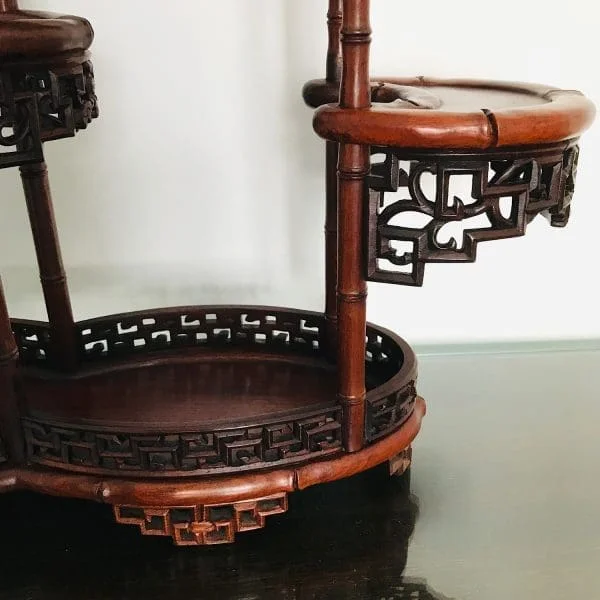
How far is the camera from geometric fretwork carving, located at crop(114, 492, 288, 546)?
31.1 inches

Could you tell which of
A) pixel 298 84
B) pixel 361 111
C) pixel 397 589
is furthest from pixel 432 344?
pixel 361 111

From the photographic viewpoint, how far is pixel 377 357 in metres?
1.03

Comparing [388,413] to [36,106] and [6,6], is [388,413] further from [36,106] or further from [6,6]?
[6,6]

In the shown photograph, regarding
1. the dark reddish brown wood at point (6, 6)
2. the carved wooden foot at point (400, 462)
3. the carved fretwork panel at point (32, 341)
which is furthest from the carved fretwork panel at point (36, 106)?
the carved wooden foot at point (400, 462)

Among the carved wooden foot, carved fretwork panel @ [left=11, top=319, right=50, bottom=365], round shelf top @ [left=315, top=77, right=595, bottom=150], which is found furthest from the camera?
carved fretwork panel @ [left=11, top=319, right=50, bottom=365]

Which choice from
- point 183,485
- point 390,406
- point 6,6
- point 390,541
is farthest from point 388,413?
point 6,6

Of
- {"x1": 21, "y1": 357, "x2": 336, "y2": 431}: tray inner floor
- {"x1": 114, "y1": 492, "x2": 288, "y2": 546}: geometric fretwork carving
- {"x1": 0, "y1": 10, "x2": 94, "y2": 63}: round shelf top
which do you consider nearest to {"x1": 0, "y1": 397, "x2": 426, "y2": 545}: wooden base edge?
{"x1": 114, "y1": 492, "x2": 288, "y2": 546}: geometric fretwork carving

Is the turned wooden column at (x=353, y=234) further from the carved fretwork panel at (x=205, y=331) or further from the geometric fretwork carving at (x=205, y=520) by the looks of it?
the carved fretwork panel at (x=205, y=331)

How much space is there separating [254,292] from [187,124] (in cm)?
31

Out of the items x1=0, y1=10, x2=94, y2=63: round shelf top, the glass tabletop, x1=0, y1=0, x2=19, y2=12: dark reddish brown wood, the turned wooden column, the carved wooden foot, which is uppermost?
x1=0, y1=0, x2=19, y2=12: dark reddish brown wood

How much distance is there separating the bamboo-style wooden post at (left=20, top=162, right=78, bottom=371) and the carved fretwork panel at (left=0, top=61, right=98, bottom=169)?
210 millimetres

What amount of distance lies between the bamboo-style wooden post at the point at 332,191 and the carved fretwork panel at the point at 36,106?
1.07 feet

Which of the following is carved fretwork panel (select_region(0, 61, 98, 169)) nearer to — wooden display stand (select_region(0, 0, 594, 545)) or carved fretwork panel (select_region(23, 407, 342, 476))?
wooden display stand (select_region(0, 0, 594, 545))

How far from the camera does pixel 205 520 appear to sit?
79 cm
